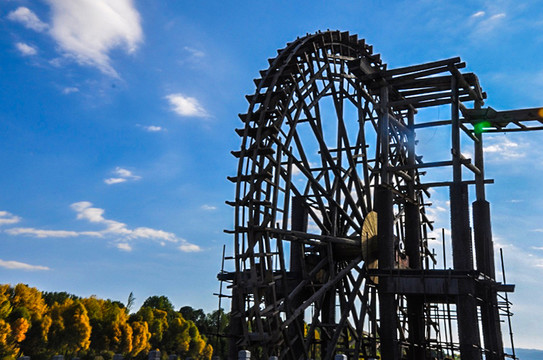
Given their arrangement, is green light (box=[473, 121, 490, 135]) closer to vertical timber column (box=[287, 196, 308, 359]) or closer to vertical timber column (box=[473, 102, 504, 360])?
vertical timber column (box=[473, 102, 504, 360])

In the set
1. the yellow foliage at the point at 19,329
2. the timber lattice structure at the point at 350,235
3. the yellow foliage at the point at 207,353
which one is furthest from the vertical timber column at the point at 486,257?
the yellow foliage at the point at 207,353

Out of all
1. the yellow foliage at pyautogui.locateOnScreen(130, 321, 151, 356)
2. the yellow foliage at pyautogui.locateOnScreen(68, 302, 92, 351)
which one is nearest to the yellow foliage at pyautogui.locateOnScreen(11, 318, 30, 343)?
the yellow foliage at pyautogui.locateOnScreen(68, 302, 92, 351)

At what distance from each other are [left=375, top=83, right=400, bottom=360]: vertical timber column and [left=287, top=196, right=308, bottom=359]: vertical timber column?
7.95ft

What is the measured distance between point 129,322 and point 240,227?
140ft

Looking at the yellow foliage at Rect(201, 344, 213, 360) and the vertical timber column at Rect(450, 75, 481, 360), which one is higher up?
the vertical timber column at Rect(450, 75, 481, 360)

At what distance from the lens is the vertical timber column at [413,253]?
16922mm

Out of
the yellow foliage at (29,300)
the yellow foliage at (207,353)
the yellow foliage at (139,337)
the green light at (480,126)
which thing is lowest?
the yellow foliage at (207,353)

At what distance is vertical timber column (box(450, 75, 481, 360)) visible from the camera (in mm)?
13328

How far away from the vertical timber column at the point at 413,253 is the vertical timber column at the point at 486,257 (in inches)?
76.3

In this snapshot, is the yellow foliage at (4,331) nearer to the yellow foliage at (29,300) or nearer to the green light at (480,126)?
Result: the yellow foliage at (29,300)

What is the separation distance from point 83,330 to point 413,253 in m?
32.2

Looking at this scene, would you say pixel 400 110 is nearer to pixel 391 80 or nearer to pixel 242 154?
pixel 391 80

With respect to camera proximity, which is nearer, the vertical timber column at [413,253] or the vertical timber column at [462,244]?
the vertical timber column at [462,244]

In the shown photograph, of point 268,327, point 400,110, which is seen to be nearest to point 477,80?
point 400,110
